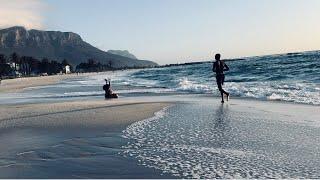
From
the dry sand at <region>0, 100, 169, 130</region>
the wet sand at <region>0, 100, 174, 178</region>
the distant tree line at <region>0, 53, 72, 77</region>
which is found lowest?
the wet sand at <region>0, 100, 174, 178</region>

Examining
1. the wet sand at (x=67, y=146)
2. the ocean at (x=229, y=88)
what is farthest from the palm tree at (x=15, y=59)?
the wet sand at (x=67, y=146)

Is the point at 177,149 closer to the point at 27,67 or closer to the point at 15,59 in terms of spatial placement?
the point at 15,59

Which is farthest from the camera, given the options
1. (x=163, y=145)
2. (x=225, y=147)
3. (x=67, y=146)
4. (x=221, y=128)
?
(x=221, y=128)

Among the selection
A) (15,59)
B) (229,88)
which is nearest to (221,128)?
(229,88)

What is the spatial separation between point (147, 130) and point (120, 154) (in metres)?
2.62

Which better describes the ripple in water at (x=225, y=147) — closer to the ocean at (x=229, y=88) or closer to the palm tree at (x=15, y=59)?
the ocean at (x=229, y=88)

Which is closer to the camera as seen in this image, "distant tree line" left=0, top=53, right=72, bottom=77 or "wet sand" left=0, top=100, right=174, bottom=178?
"wet sand" left=0, top=100, right=174, bottom=178

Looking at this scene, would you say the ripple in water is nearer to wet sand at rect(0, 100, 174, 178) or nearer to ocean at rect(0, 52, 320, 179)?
ocean at rect(0, 52, 320, 179)

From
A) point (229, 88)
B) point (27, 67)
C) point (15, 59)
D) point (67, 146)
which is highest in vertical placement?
point (15, 59)

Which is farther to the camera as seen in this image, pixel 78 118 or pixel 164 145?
pixel 78 118

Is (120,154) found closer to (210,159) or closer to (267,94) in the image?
(210,159)

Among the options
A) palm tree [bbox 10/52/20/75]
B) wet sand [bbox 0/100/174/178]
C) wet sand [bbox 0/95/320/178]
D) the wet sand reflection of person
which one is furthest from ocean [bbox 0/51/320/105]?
Result: palm tree [bbox 10/52/20/75]

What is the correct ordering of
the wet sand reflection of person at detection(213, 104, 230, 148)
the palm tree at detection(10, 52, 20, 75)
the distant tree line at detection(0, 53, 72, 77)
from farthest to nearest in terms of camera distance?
1. the palm tree at detection(10, 52, 20, 75)
2. the distant tree line at detection(0, 53, 72, 77)
3. the wet sand reflection of person at detection(213, 104, 230, 148)

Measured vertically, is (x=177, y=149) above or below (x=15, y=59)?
below
